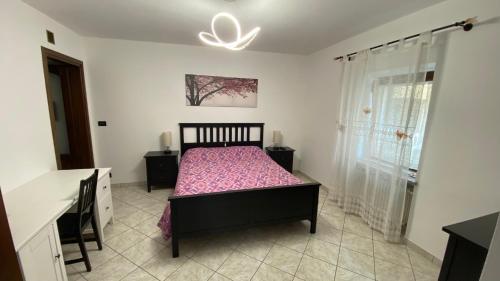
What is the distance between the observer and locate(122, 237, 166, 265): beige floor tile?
200cm

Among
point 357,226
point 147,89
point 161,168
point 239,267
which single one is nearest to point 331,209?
point 357,226

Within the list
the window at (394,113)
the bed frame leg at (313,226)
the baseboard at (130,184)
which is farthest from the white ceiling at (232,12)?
the baseboard at (130,184)

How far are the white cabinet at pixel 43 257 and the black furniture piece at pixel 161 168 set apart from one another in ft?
6.38

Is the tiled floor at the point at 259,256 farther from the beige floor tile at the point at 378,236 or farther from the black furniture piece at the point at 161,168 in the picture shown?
the black furniture piece at the point at 161,168

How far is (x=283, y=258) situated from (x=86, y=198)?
1.87 metres

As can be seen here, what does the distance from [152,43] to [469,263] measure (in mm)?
4243

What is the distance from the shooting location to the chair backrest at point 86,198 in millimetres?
1703

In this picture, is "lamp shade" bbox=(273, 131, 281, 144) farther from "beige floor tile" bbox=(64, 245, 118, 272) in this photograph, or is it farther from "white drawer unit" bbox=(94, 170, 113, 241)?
"beige floor tile" bbox=(64, 245, 118, 272)

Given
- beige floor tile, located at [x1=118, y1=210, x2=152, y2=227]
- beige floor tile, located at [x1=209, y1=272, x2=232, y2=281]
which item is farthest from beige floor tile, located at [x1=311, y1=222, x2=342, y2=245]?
beige floor tile, located at [x1=118, y1=210, x2=152, y2=227]

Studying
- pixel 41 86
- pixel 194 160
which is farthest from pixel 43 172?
pixel 194 160

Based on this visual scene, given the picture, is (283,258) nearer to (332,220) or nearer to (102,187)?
(332,220)

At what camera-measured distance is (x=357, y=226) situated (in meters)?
2.63

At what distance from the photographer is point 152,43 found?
3.43 m

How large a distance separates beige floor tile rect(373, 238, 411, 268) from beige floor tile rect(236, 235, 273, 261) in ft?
3.62
